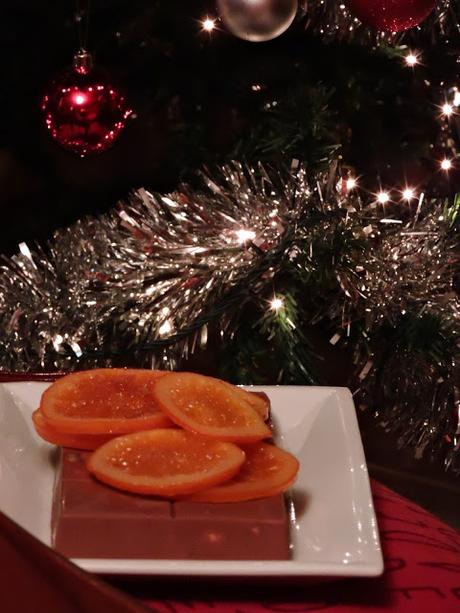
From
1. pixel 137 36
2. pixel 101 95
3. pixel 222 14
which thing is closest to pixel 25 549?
pixel 222 14

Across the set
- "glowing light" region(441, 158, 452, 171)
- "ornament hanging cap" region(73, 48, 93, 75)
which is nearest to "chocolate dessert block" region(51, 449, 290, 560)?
"ornament hanging cap" region(73, 48, 93, 75)

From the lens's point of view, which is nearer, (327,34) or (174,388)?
(174,388)

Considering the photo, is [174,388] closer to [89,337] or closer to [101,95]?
[89,337]

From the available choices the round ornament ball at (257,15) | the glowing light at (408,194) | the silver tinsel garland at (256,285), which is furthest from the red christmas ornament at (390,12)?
the glowing light at (408,194)

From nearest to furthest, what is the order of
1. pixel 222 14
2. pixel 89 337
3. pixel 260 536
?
pixel 260 536 → pixel 222 14 → pixel 89 337

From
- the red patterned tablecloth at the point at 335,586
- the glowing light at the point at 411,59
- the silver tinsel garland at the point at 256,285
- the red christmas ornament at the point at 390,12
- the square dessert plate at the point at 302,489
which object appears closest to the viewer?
the red patterned tablecloth at the point at 335,586

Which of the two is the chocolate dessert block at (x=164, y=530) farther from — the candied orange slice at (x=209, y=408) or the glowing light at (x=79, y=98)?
the glowing light at (x=79, y=98)

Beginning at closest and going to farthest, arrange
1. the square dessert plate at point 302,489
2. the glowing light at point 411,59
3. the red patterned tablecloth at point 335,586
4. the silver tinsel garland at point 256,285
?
the red patterned tablecloth at point 335,586 → the square dessert plate at point 302,489 → the silver tinsel garland at point 256,285 → the glowing light at point 411,59

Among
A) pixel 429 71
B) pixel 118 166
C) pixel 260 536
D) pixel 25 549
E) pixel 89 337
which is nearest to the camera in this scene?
pixel 25 549
